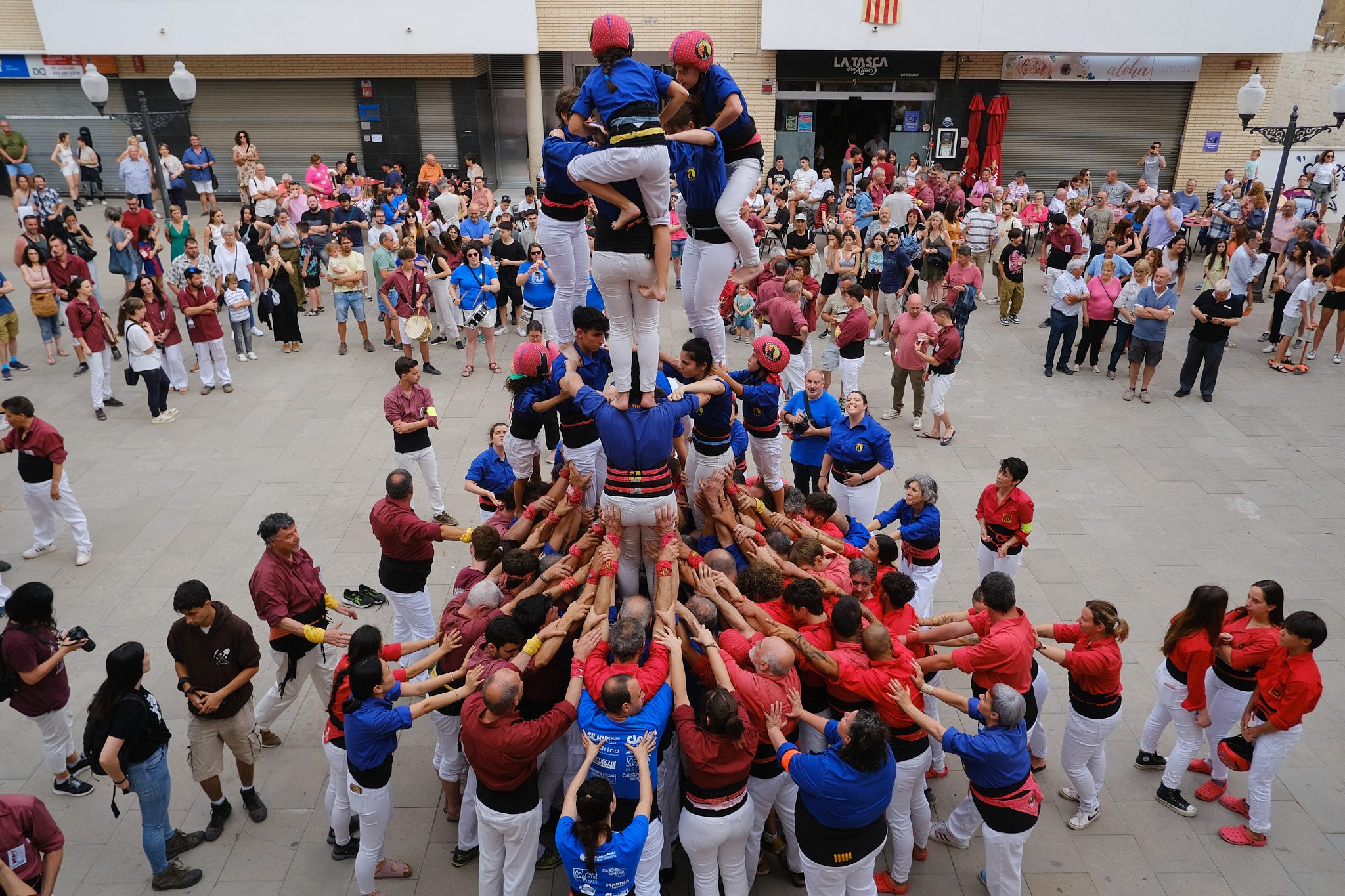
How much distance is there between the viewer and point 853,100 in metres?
23.8

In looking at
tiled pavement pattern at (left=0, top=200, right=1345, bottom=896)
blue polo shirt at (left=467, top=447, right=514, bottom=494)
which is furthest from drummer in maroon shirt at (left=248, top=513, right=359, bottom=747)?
blue polo shirt at (left=467, top=447, right=514, bottom=494)

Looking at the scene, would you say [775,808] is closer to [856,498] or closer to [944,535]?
[856,498]

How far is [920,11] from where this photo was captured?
71.0 feet

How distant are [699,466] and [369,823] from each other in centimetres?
331

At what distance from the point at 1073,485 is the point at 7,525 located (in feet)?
39.3

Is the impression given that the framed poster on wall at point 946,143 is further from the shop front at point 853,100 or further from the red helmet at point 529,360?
the red helmet at point 529,360

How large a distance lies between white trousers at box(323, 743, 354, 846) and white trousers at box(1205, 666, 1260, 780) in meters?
5.76

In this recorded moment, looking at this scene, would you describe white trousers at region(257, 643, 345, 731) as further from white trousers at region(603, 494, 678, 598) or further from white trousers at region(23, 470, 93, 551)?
white trousers at region(23, 470, 93, 551)

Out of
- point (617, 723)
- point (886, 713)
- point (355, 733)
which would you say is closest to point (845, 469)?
point (886, 713)

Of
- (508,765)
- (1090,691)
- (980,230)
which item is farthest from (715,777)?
(980,230)

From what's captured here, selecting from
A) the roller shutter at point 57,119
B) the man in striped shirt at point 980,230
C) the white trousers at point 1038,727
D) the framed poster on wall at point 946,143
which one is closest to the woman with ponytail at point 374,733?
the white trousers at point 1038,727

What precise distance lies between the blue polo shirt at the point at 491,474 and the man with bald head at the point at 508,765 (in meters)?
3.05

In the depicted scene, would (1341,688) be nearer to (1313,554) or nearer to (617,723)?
(1313,554)

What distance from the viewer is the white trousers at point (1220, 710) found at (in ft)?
20.4
